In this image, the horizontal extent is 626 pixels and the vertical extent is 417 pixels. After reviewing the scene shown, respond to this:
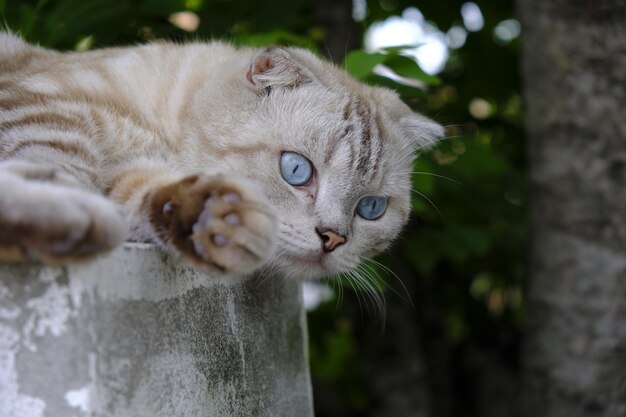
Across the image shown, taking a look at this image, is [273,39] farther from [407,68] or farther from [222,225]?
[222,225]

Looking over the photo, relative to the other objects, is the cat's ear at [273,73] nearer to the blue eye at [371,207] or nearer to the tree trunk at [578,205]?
the blue eye at [371,207]

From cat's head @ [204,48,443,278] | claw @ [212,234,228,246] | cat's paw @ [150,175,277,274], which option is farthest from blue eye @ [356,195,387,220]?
claw @ [212,234,228,246]

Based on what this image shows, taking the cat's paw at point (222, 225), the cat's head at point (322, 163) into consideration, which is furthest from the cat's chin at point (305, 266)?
the cat's paw at point (222, 225)

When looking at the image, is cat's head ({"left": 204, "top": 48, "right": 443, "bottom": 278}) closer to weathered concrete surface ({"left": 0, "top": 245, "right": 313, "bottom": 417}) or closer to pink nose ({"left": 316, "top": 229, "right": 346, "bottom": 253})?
pink nose ({"left": 316, "top": 229, "right": 346, "bottom": 253})

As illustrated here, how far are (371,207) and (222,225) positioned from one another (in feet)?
3.24

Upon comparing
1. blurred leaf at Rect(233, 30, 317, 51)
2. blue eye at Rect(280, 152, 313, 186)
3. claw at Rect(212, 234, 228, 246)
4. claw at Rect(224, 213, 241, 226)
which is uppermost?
blurred leaf at Rect(233, 30, 317, 51)

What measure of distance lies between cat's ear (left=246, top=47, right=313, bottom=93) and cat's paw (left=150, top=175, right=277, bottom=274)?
0.81 m

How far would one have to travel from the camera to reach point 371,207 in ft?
7.81

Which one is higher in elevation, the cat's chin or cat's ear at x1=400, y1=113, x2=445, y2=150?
cat's ear at x1=400, y1=113, x2=445, y2=150

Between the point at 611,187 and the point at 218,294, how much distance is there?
7.31 ft

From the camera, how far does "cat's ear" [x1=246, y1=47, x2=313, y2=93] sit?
7.50 feet

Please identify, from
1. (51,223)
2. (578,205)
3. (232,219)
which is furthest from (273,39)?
(578,205)

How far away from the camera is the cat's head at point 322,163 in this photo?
2127 millimetres

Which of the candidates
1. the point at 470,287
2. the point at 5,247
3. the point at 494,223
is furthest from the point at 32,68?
the point at 470,287
